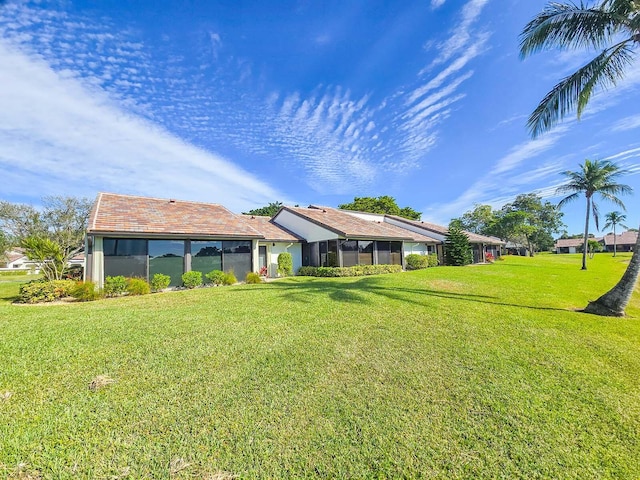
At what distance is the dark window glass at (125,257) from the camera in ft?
41.9

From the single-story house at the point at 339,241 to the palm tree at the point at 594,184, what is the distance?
16.4 m

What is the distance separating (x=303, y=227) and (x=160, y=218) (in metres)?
9.92

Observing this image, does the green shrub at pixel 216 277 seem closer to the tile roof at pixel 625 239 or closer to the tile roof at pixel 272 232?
the tile roof at pixel 272 232

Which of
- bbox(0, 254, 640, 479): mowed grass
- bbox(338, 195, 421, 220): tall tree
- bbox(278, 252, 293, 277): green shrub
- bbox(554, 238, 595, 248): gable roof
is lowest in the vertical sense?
bbox(0, 254, 640, 479): mowed grass

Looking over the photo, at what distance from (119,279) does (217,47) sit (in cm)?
1057

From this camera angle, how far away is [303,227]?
21.8 m

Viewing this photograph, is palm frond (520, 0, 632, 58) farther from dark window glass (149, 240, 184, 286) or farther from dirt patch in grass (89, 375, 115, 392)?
dark window glass (149, 240, 184, 286)

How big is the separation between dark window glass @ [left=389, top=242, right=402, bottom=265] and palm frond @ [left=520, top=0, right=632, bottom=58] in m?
14.9

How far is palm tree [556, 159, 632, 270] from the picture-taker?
80.7 feet

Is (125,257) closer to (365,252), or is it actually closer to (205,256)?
(205,256)

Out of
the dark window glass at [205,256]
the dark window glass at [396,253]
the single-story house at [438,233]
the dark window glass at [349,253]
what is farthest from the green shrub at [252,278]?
the single-story house at [438,233]

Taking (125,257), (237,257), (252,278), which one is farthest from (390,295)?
(125,257)

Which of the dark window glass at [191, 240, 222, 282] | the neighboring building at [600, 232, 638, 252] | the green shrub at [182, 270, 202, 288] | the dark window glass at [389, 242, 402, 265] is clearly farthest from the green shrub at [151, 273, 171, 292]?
the neighboring building at [600, 232, 638, 252]

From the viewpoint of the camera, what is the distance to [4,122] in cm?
1181
